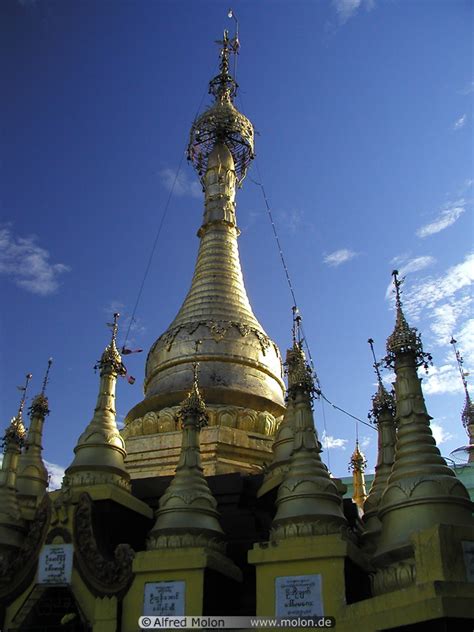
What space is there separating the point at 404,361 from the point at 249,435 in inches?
327

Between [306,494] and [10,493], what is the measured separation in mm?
8708

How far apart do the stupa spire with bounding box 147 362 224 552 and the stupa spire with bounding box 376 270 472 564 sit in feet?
13.3

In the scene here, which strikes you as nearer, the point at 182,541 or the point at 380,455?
the point at 182,541

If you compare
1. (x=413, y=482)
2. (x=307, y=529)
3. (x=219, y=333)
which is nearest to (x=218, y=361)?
(x=219, y=333)

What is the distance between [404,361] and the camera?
16469 millimetres

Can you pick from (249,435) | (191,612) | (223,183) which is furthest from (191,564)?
(223,183)

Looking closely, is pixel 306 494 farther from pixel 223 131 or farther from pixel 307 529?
pixel 223 131

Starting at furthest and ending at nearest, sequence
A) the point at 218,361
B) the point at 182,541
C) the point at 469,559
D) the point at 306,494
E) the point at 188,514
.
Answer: the point at 218,361
the point at 188,514
the point at 182,541
the point at 306,494
the point at 469,559

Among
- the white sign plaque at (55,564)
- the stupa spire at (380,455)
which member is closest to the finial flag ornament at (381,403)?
the stupa spire at (380,455)

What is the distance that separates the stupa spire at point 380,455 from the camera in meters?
18.0

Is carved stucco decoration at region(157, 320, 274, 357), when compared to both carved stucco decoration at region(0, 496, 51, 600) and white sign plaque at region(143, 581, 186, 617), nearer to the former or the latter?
carved stucco decoration at region(0, 496, 51, 600)

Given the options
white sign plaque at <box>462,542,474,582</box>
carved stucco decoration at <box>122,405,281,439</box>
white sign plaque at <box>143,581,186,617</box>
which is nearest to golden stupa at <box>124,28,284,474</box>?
carved stucco decoration at <box>122,405,281,439</box>

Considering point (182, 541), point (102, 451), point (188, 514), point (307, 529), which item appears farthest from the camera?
point (102, 451)

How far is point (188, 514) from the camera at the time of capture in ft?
53.6
